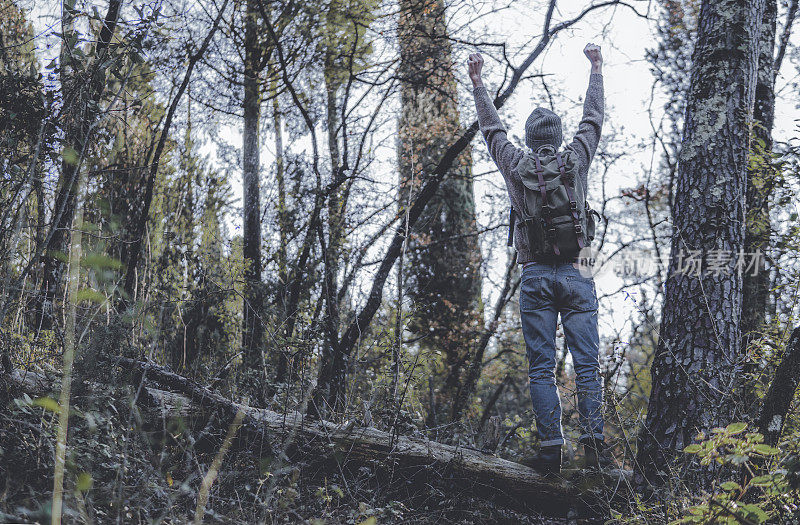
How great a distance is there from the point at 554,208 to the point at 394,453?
1.90m

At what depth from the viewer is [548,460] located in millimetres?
3660

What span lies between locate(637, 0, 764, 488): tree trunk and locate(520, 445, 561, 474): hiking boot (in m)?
0.52

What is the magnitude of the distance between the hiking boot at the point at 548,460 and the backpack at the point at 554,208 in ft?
3.92

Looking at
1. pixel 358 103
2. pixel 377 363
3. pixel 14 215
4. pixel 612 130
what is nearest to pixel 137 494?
pixel 14 215

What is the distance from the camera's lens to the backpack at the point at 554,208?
362cm

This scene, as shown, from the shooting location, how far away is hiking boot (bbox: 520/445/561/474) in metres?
3.62

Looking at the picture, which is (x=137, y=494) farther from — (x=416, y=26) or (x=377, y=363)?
(x=416, y=26)

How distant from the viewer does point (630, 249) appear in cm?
970

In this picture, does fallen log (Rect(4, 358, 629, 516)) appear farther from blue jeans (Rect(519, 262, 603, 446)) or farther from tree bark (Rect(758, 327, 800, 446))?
tree bark (Rect(758, 327, 800, 446))

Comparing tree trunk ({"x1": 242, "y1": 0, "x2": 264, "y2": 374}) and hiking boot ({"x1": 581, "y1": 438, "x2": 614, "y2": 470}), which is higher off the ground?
tree trunk ({"x1": 242, "y1": 0, "x2": 264, "y2": 374})

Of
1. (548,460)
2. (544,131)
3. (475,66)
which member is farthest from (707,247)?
(475,66)

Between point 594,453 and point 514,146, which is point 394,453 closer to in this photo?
point 594,453

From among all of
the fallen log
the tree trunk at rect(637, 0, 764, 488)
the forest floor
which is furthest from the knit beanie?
the forest floor

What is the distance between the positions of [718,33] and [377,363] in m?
4.76
